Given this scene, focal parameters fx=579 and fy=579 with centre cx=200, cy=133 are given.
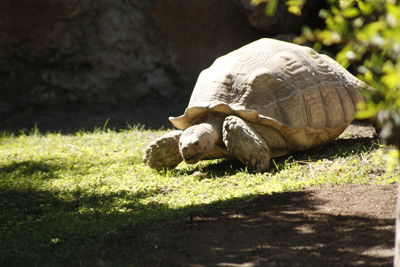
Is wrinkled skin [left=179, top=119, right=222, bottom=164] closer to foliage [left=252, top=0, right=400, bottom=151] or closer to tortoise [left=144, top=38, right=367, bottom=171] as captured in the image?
tortoise [left=144, top=38, right=367, bottom=171]

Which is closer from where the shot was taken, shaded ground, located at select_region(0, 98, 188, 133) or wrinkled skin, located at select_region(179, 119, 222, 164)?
wrinkled skin, located at select_region(179, 119, 222, 164)

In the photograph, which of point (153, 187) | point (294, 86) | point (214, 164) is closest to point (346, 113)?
point (294, 86)

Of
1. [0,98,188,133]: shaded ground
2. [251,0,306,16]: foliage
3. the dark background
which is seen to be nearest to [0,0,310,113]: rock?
the dark background

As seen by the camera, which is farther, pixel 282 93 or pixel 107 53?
pixel 107 53

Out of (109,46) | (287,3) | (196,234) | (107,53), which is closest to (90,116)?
(107,53)

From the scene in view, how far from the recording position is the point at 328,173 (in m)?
5.10

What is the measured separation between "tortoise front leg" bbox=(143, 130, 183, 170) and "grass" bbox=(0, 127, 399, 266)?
0.38 ft

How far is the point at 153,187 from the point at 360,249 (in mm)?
2461

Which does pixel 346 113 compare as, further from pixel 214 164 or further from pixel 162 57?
pixel 162 57

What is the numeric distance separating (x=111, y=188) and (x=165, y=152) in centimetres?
67

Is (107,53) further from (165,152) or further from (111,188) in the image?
(111,188)

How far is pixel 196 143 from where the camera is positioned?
5.34 meters

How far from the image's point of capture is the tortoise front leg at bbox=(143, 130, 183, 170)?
5.76m

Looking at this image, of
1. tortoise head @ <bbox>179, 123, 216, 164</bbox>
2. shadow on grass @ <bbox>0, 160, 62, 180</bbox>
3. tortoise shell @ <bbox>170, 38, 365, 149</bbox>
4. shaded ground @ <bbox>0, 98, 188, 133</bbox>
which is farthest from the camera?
shaded ground @ <bbox>0, 98, 188, 133</bbox>
